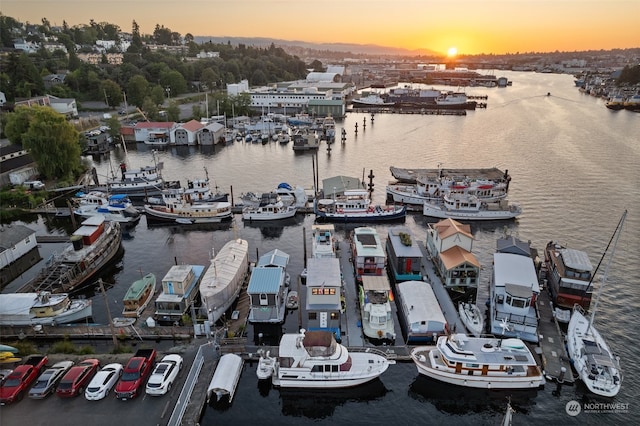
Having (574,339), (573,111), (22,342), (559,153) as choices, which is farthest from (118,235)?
(573,111)

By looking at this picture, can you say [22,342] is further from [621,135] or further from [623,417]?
[621,135]

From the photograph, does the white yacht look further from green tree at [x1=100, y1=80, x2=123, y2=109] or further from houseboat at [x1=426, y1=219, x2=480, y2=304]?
green tree at [x1=100, y1=80, x2=123, y2=109]

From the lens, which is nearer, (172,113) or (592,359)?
(592,359)

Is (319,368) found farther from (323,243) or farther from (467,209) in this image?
(467,209)

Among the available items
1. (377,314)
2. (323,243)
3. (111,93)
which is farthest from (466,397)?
(111,93)

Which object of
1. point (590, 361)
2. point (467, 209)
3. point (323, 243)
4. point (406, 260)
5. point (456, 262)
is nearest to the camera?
point (590, 361)

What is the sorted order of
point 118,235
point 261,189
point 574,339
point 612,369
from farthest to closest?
1. point 261,189
2. point 118,235
3. point 574,339
4. point 612,369

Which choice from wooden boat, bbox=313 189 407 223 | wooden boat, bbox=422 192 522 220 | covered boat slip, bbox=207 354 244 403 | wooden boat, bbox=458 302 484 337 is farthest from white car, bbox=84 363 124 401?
wooden boat, bbox=422 192 522 220
